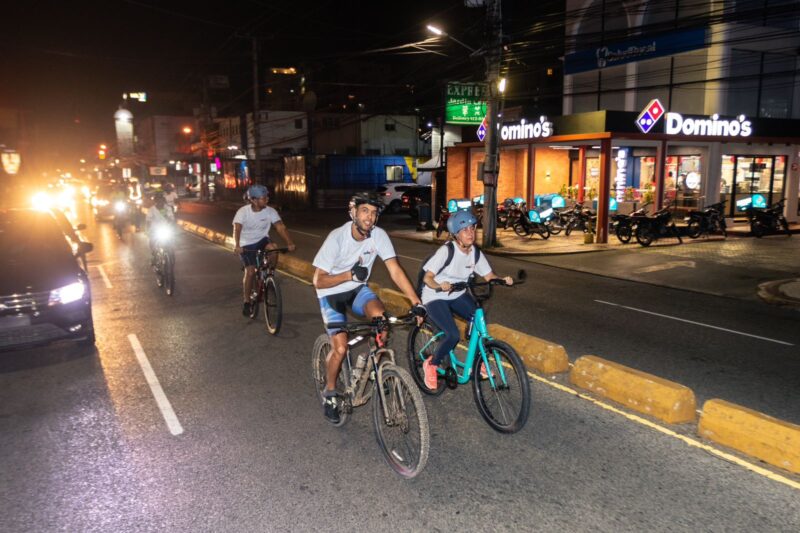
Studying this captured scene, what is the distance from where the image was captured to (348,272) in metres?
4.78

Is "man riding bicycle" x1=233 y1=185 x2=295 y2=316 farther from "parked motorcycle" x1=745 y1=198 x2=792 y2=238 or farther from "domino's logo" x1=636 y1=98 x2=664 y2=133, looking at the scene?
"parked motorcycle" x1=745 y1=198 x2=792 y2=238

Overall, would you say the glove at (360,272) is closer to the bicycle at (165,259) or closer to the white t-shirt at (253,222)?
the white t-shirt at (253,222)

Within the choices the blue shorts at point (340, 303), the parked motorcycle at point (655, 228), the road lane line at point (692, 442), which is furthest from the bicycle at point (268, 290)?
the parked motorcycle at point (655, 228)

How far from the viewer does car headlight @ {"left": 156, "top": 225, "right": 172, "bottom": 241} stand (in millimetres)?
12234

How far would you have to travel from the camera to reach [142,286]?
41.0ft

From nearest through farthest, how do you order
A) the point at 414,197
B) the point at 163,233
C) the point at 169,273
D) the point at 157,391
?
the point at 157,391
the point at 169,273
the point at 163,233
the point at 414,197

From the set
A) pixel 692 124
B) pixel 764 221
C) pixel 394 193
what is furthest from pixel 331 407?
pixel 394 193

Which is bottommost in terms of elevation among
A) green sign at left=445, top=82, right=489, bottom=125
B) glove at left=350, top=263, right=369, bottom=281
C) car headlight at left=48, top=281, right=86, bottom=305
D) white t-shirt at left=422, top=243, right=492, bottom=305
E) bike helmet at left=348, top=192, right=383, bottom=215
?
car headlight at left=48, top=281, right=86, bottom=305

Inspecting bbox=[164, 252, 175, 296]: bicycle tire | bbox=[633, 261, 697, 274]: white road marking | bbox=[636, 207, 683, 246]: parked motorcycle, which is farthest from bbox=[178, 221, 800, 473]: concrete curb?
bbox=[636, 207, 683, 246]: parked motorcycle

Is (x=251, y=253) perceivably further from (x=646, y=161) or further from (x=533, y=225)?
(x=646, y=161)

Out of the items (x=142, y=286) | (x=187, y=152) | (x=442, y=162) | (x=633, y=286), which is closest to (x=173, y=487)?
(x=142, y=286)

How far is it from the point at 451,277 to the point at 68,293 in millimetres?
4942

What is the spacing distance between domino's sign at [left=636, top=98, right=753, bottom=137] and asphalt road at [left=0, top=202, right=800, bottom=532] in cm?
1541

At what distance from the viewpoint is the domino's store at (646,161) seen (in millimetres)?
20562
